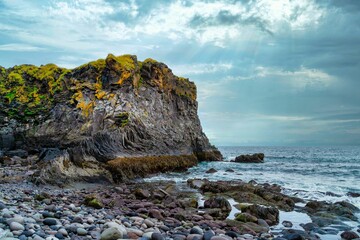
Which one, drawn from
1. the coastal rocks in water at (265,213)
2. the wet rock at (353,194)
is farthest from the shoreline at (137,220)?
the wet rock at (353,194)

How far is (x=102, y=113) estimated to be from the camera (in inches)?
1398

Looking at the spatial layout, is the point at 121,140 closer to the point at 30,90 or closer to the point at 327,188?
the point at 327,188

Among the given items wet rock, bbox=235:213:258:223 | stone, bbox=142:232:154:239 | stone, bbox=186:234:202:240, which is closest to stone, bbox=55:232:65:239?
stone, bbox=142:232:154:239

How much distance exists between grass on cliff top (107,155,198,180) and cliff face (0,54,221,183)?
175 millimetres

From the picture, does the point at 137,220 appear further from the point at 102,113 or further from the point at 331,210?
the point at 102,113

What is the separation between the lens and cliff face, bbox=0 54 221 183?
1230 inches

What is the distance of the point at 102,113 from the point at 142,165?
434 inches

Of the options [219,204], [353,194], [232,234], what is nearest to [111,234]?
[232,234]

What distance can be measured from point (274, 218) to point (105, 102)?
28.4 meters

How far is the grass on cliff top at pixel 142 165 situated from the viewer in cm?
2222

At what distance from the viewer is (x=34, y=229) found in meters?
6.57

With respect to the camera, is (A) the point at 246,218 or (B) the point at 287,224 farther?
(B) the point at 287,224

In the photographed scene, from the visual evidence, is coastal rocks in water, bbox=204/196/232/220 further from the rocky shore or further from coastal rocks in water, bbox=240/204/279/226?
coastal rocks in water, bbox=240/204/279/226

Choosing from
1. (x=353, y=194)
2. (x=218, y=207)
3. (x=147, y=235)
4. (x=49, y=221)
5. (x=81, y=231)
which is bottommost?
(x=353, y=194)
